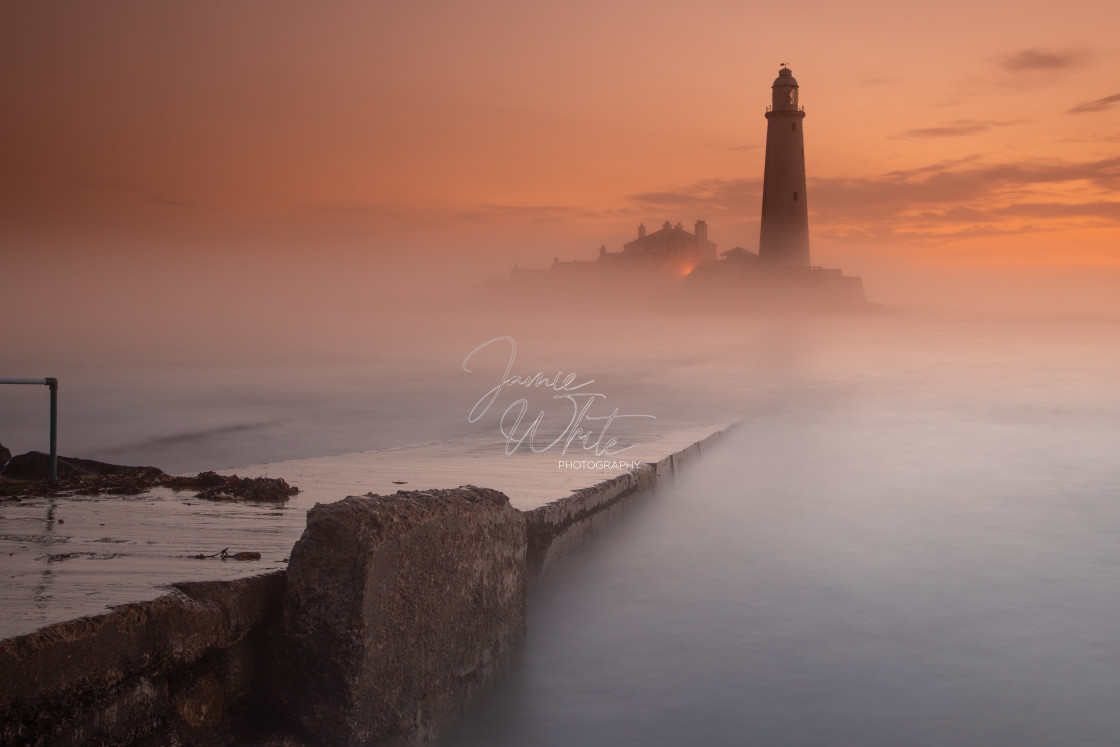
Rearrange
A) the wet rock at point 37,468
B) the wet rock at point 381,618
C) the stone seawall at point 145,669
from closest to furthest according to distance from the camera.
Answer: the stone seawall at point 145,669, the wet rock at point 381,618, the wet rock at point 37,468

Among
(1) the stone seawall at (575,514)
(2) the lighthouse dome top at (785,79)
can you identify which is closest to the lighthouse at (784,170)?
(2) the lighthouse dome top at (785,79)

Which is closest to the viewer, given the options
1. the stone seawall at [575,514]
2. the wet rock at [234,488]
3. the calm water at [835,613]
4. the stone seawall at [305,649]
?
the stone seawall at [305,649]

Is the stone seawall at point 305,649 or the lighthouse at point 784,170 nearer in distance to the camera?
the stone seawall at point 305,649

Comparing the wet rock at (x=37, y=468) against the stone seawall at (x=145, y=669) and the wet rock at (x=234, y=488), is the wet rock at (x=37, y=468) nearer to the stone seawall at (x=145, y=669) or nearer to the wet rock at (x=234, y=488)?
the wet rock at (x=234, y=488)

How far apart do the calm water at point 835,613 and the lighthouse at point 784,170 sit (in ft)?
102

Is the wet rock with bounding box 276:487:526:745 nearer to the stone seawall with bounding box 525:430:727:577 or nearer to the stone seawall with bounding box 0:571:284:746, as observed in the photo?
the stone seawall with bounding box 0:571:284:746

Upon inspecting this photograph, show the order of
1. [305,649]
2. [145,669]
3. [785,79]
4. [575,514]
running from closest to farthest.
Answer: [145,669] < [305,649] < [575,514] < [785,79]

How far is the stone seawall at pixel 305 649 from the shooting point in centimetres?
245

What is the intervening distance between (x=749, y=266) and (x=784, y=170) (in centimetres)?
871

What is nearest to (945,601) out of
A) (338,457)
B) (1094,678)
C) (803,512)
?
(1094,678)

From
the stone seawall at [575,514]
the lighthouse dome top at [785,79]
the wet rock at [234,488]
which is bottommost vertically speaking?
the stone seawall at [575,514]

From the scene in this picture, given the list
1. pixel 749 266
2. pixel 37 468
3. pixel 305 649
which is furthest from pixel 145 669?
pixel 749 266

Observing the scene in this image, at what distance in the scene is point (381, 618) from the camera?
311 centimetres

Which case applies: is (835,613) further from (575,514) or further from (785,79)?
(785,79)
